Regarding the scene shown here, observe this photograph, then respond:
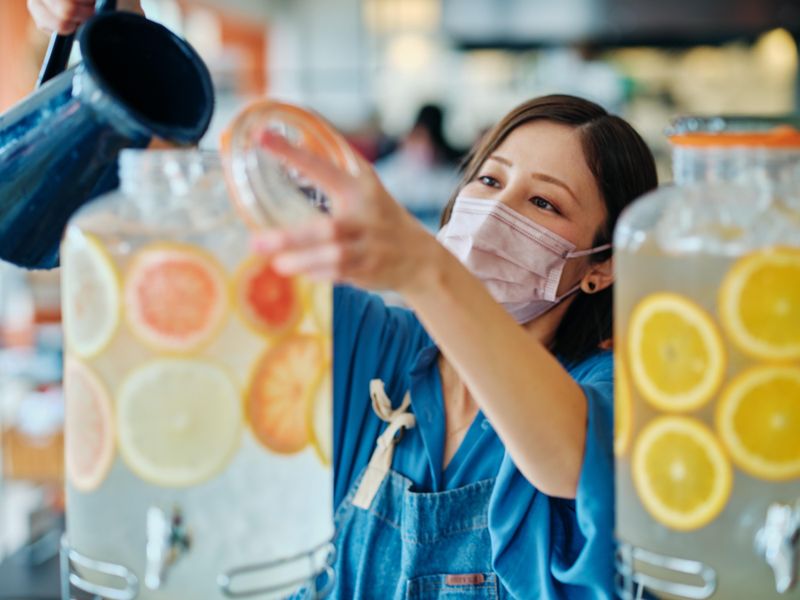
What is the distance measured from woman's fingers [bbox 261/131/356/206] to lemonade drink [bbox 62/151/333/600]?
0.30ft

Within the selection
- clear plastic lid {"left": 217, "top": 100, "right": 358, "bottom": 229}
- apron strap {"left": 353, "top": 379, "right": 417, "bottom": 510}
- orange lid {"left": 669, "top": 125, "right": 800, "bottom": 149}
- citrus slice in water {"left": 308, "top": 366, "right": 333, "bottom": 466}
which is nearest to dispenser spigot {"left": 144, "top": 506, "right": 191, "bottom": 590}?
citrus slice in water {"left": 308, "top": 366, "right": 333, "bottom": 466}

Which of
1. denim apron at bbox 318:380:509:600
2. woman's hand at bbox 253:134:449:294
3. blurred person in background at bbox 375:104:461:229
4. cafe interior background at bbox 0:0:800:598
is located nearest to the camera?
woman's hand at bbox 253:134:449:294

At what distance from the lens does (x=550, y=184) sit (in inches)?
50.1

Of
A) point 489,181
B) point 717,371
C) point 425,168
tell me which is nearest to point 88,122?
point 717,371

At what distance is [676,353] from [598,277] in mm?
686

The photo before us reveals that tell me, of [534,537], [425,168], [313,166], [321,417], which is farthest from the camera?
[425,168]

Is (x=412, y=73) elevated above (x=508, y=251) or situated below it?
below

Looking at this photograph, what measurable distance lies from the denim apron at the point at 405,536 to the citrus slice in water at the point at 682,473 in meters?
0.54

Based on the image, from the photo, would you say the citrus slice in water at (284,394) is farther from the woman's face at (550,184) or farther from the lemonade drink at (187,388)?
the woman's face at (550,184)

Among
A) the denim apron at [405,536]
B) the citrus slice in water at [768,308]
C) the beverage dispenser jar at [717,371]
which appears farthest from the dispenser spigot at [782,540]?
the denim apron at [405,536]

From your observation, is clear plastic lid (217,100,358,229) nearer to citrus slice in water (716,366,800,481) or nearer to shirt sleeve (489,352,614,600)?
citrus slice in water (716,366,800,481)

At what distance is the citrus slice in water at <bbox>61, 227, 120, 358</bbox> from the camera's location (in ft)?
2.32

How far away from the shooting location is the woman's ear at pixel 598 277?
4.41 feet

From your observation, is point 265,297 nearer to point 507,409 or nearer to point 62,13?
point 507,409
